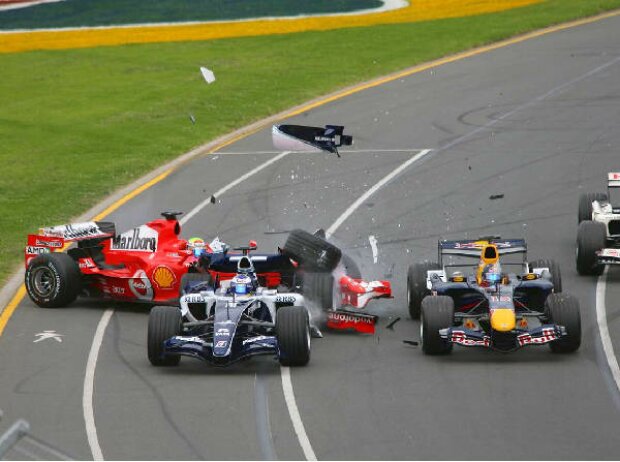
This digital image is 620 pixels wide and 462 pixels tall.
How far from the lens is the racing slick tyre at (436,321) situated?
20797mm

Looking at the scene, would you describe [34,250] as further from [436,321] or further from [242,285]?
[436,321]

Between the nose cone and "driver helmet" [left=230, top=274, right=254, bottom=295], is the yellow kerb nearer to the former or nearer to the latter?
"driver helmet" [left=230, top=274, right=254, bottom=295]

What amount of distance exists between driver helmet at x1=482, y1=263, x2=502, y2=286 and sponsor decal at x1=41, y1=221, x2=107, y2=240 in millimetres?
6784

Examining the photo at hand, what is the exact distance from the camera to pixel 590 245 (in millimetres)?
25125

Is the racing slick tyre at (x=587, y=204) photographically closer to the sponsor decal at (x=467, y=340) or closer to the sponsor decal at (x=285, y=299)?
the sponsor decal at (x=467, y=340)

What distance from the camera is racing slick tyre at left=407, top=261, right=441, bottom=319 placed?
23094 mm

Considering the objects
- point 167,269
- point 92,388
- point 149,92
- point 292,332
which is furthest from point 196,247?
point 149,92

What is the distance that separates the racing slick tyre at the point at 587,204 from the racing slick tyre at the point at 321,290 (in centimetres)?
674

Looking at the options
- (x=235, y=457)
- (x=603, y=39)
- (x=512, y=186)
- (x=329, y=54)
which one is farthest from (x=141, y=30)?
(x=235, y=457)

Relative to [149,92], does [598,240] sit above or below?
below

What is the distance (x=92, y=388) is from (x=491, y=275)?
5.93 meters

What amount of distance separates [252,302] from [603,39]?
94.2ft

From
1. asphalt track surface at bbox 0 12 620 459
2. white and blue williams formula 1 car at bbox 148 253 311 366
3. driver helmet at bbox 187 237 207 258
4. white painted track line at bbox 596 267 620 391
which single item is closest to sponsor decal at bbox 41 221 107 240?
asphalt track surface at bbox 0 12 620 459

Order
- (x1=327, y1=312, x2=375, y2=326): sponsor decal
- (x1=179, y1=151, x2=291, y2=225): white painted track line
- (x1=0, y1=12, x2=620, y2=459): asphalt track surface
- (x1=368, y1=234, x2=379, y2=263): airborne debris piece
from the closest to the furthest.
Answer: (x1=0, y1=12, x2=620, y2=459): asphalt track surface
(x1=327, y1=312, x2=375, y2=326): sponsor decal
(x1=368, y1=234, x2=379, y2=263): airborne debris piece
(x1=179, y1=151, x2=291, y2=225): white painted track line
